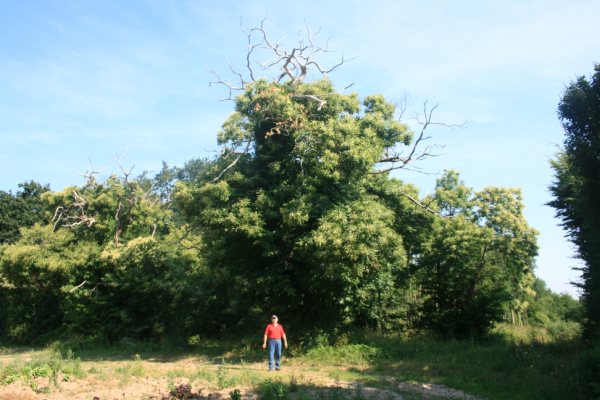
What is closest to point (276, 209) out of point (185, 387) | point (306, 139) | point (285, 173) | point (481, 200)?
point (285, 173)

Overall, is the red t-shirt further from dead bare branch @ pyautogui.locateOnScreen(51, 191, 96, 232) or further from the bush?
dead bare branch @ pyautogui.locateOnScreen(51, 191, 96, 232)

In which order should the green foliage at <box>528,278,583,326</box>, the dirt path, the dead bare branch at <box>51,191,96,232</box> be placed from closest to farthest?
the dirt path < the dead bare branch at <box>51,191,96,232</box> < the green foliage at <box>528,278,583,326</box>

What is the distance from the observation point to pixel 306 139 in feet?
53.3

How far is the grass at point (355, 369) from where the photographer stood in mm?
9633

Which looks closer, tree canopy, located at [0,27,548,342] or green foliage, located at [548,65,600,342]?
green foliage, located at [548,65,600,342]

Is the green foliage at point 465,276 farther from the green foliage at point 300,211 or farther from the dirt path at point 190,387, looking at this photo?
the dirt path at point 190,387

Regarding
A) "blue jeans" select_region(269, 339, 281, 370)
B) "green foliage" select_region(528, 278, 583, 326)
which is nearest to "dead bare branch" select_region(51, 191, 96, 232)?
"blue jeans" select_region(269, 339, 281, 370)

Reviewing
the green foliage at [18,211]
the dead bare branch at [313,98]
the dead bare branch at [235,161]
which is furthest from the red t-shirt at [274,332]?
the green foliage at [18,211]

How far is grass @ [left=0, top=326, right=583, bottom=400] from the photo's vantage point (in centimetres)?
963

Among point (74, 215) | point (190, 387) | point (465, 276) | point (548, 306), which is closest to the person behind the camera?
point (190, 387)

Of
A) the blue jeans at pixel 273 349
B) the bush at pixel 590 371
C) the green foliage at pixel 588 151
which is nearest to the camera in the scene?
the bush at pixel 590 371

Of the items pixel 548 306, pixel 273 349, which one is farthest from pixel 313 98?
pixel 548 306

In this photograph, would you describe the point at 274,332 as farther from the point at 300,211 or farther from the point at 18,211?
the point at 18,211

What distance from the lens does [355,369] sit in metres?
13.5
